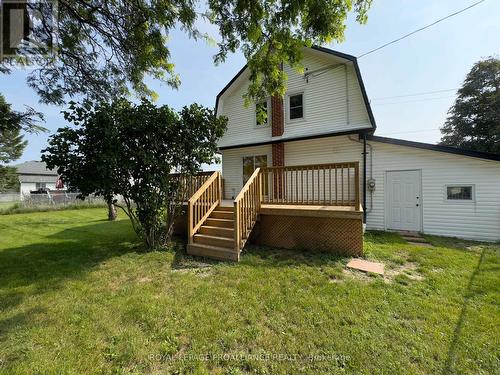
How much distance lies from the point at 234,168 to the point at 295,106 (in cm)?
390

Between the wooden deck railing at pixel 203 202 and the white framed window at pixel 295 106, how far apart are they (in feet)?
15.7

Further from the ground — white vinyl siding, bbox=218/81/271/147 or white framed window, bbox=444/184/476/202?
white vinyl siding, bbox=218/81/271/147

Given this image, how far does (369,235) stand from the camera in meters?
7.27

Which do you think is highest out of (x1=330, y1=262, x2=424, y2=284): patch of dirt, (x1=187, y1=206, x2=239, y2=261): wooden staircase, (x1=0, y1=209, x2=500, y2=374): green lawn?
(x1=187, y1=206, x2=239, y2=261): wooden staircase

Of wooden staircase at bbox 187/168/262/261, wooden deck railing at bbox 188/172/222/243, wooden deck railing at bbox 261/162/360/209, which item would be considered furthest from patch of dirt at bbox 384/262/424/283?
wooden deck railing at bbox 188/172/222/243

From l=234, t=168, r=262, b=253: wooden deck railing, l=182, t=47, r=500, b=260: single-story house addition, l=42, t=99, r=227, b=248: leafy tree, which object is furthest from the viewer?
l=182, t=47, r=500, b=260: single-story house addition

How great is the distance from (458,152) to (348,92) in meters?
3.94

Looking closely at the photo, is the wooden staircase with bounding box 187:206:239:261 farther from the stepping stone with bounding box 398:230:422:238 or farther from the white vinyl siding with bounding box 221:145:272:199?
the stepping stone with bounding box 398:230:422:238

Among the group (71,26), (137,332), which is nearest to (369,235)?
(137,332)

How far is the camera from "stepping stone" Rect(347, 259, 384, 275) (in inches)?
166

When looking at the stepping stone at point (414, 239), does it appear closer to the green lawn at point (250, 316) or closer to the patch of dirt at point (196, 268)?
the green lawn at point (250, 316)

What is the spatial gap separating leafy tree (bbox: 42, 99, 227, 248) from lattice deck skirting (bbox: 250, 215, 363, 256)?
2.38 m

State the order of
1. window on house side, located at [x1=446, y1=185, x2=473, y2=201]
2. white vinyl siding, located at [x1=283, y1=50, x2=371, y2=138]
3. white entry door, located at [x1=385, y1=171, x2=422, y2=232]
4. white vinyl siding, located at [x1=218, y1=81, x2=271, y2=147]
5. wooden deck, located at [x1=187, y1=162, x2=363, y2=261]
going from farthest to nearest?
white vinyl siding, located at [x1=218, y1=81, x2=271, y2=147], white vinyl siding, located at [x1=283, y1=50, x2=371, y2=138], white entry door, located at [x1=385, y1=171, x2=422, y2=232], window on house side, located at [x1=446, y1=185, x2=473, y2=201], wooden deck, located at [x1=187, y1=162, x2=363, y2=261]

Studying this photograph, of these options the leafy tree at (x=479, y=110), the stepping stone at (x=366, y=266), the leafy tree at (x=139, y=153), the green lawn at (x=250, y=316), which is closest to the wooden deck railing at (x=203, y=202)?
the leafy tree at (x=139, y=153)
